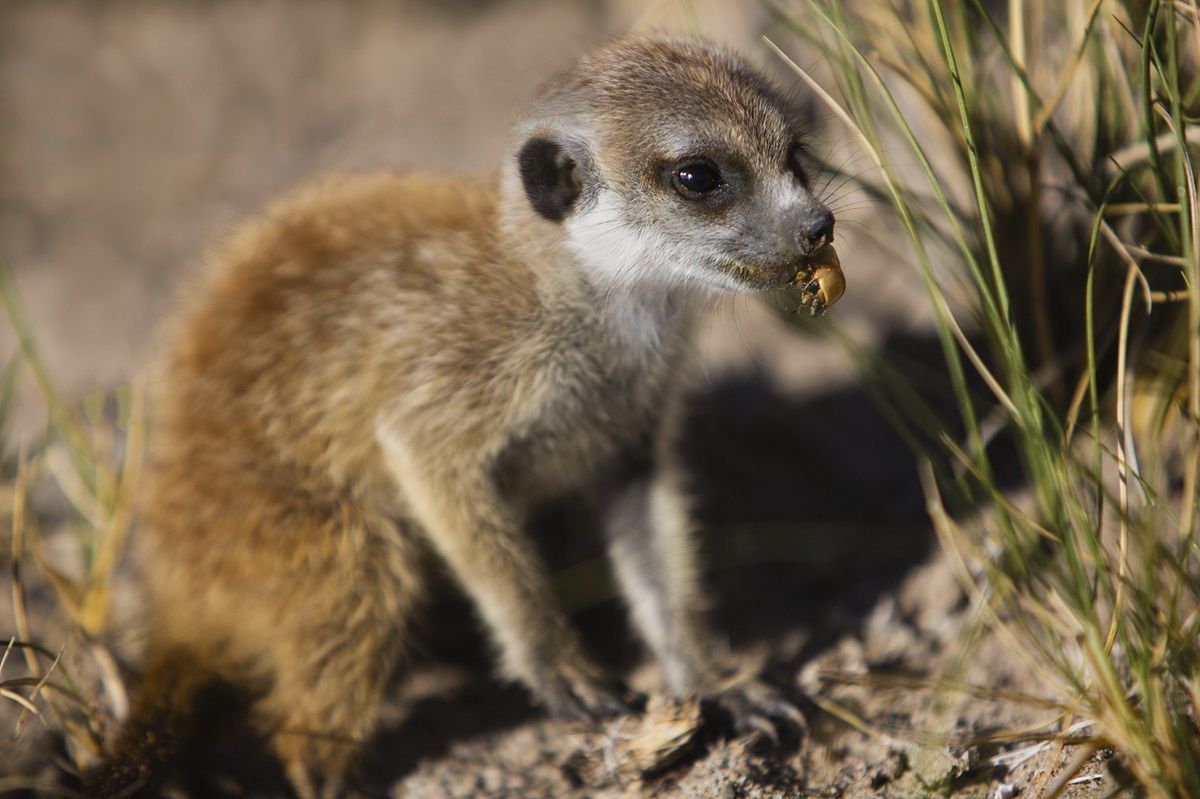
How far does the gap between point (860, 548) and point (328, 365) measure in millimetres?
1828

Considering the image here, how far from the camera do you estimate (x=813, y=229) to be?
2520mm

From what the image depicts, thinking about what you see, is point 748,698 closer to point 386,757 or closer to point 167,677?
point 386,757

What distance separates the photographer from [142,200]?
5215mm

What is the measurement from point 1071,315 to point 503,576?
1.83m

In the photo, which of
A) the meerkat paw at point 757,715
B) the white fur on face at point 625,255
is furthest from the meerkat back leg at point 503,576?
the white fur on face at point 625,255

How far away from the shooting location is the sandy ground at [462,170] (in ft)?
9.13

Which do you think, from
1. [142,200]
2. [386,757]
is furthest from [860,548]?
[142,200]

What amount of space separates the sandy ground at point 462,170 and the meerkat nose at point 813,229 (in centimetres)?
56

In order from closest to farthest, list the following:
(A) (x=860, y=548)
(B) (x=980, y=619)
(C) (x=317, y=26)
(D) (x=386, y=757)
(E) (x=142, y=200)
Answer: (B) (x=980, y=619) < (D) (x=386, y=757) < (A) (x=860, y=548) < (E) (x=142, y=200) < (C) (x=317, y=26)

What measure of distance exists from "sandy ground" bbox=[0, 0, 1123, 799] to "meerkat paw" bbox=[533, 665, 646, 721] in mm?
90

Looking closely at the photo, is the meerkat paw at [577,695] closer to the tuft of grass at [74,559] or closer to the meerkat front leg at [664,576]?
the meerkat front leg at [664,576]

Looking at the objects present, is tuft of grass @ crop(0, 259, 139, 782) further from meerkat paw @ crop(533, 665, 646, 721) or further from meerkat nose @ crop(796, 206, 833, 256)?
meerkat nose @ crop(796, 206, 833, 256)

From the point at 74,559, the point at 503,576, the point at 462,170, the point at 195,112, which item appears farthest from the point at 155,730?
the point at 195,112

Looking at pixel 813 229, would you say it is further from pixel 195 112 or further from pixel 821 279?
pixel 195 112
